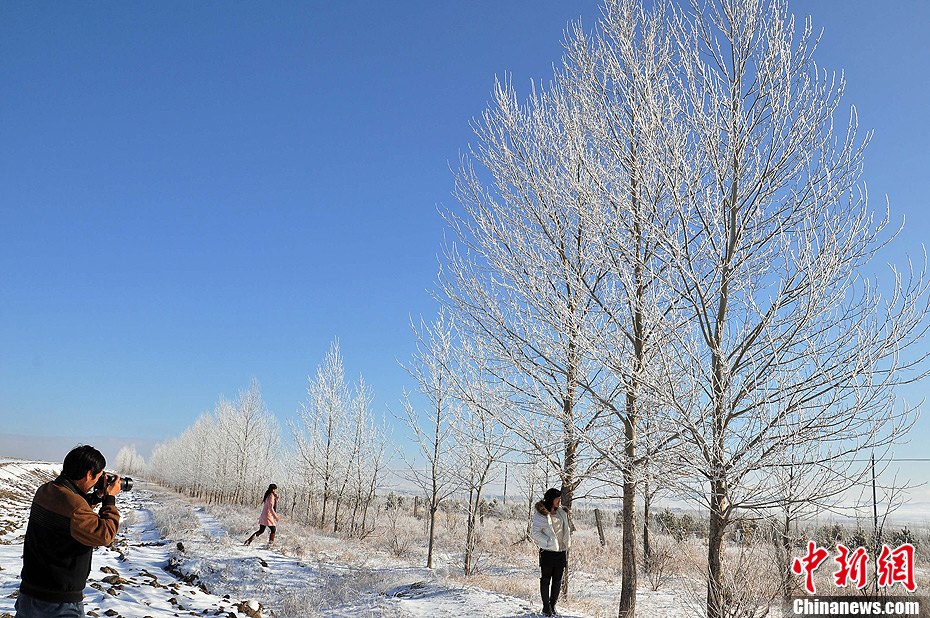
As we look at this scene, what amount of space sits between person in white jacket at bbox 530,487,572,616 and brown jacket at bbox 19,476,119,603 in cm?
450

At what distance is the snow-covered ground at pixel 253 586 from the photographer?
22.5 ft

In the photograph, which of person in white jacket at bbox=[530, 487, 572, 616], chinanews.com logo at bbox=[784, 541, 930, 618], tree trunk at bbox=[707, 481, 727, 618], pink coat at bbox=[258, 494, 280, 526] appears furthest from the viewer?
pink coat at bbox=[258, 494, 280, 526]

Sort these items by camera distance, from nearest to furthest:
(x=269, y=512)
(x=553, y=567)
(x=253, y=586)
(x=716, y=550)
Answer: (x=716, y=550), (x=553, y=567), (x=253, y=586), (x=269, y=512)

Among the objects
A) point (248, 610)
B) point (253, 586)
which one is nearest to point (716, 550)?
point (248, 610)

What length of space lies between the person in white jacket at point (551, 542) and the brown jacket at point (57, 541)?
4.50 m

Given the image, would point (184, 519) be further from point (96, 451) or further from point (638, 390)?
point (638, 390)

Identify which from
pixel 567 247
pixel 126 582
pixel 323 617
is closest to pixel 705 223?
pixel 567 247

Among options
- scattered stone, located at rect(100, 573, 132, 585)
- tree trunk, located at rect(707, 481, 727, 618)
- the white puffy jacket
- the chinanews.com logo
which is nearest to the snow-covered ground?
scattered stone, located at rect(100, 573, 132, 585)

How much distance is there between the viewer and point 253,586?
916cm

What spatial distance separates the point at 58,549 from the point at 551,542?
15.8ft

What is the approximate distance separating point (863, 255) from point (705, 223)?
3.47 feet

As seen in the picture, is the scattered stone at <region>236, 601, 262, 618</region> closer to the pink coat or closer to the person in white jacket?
the person in white jacket

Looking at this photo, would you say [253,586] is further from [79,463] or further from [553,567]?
[79,463]

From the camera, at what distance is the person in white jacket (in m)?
6.56
